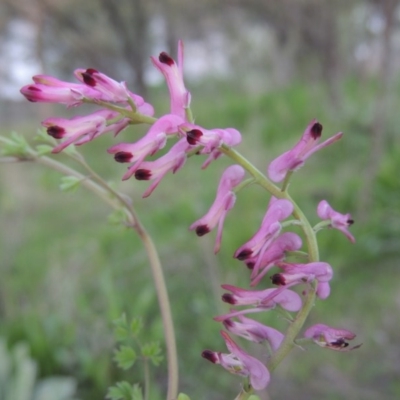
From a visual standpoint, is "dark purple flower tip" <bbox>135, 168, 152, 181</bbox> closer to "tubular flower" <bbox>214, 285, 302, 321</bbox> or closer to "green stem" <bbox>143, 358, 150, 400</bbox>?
"tubular flower" <bbox>214, 285, 302, 321</bbox>

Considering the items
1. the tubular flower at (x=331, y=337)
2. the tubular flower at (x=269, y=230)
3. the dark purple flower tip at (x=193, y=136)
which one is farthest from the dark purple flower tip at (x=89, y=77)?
the tubular flower at (x=331, y=337)

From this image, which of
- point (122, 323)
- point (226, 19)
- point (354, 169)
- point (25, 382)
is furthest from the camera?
point (226, 19)

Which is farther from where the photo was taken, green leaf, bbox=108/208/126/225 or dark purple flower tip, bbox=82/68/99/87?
green leaf, bbox=108/208/126/225

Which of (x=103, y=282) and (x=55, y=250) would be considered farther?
(x=55, y=250)

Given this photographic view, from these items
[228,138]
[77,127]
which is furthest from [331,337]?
[77,127]

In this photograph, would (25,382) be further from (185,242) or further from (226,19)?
(226,19)

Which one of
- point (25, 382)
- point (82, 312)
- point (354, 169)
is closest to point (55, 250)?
point (82, 312)

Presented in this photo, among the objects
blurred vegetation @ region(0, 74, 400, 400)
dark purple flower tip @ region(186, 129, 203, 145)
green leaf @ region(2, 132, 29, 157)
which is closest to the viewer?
dark purple flower tip @ region(186, 129, 203, 145)

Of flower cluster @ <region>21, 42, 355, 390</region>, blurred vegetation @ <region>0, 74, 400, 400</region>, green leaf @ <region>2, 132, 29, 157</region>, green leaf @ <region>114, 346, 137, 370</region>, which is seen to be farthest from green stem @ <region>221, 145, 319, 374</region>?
blurred vegetation @ <region>0, 74, 400, 400</region>
